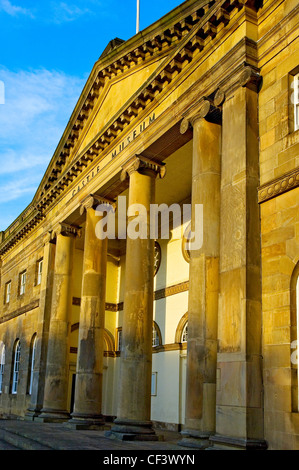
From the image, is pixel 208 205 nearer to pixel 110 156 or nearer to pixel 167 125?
pixel 167 125

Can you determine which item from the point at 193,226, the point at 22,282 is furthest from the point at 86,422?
the point at 22,282

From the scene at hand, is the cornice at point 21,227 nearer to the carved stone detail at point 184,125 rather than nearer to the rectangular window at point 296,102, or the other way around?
the carved stone detail at point 184,125

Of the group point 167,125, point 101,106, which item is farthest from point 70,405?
point 167,125

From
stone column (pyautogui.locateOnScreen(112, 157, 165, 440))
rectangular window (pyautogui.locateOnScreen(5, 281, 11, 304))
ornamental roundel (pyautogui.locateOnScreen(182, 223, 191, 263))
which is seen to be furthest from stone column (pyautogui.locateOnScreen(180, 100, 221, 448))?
rectangular window (pyautogui.locateOnScreen(5, 281, 11, 304))

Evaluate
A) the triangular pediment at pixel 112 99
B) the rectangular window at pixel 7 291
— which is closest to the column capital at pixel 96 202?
the triangular pediment at pixel 112 99

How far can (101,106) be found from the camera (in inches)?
806

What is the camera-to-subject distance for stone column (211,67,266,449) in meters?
10.4

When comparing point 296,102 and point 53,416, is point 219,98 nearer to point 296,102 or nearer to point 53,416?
point 296,102

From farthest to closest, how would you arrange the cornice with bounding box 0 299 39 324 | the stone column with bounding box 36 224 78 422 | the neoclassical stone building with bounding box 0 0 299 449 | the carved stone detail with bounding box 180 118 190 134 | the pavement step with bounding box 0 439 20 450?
the cornice with bounding box 0 299 39 324 < the stone column with bounding box 36 224 78 422 < the carved stone detail with bounding box 180 118 190 134 < the pavement step with bounding box 0 439 20 450 < the neoclassical stone building with bounding box 0 0 299 449

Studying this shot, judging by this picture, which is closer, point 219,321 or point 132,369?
point 219,321

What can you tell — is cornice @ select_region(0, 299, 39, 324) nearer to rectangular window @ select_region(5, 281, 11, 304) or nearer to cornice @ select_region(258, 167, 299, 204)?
rectangular window @ select_region(5, 281, 11, 304)

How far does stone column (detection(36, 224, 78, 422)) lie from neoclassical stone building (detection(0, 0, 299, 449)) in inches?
2.2

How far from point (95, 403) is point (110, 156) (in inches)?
337
